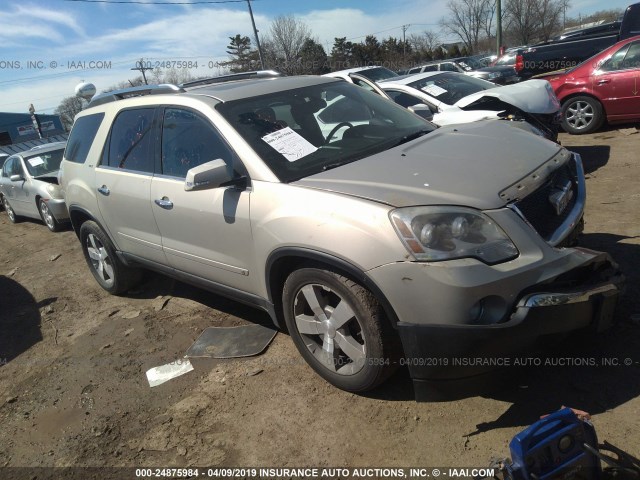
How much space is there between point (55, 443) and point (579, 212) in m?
3.39

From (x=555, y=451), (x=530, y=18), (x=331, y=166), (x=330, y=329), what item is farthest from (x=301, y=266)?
(x=530, y=18)

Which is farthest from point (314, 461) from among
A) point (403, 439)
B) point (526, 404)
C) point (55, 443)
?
point (55, 443)

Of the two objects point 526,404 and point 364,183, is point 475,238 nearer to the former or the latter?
point 364,183

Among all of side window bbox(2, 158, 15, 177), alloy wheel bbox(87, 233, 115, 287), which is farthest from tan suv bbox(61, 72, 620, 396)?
side window bbox(2, 158, 15, 177)

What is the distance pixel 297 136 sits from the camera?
3.24m

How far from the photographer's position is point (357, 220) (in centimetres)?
242

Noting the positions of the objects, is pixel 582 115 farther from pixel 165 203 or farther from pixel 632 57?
pixel 165 203

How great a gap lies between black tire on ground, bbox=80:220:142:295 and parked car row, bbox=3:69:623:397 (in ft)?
1.44

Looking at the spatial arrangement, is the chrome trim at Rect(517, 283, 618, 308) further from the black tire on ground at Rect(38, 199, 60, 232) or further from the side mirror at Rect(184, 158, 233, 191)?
the black tire on ground at Rect(38, 199, 60, 232)

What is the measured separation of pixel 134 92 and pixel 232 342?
246cm

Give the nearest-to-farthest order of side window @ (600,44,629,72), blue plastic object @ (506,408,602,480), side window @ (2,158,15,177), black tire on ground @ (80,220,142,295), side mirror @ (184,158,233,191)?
blue plastic object @ (506,408,602,480), side mirror @ (184,158,233,191), black tire on ground @ (80,220,142,295), side window @ (600,44,629,72), side window @ (2,158,15,177)

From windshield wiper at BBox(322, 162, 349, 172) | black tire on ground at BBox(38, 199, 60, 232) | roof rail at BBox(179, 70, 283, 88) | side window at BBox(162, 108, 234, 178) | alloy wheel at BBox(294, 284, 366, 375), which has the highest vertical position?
roof rail at BBox(179, 70, 283, 88)

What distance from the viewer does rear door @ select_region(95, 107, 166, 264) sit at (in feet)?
12.6

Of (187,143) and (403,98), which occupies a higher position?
(187,143)
